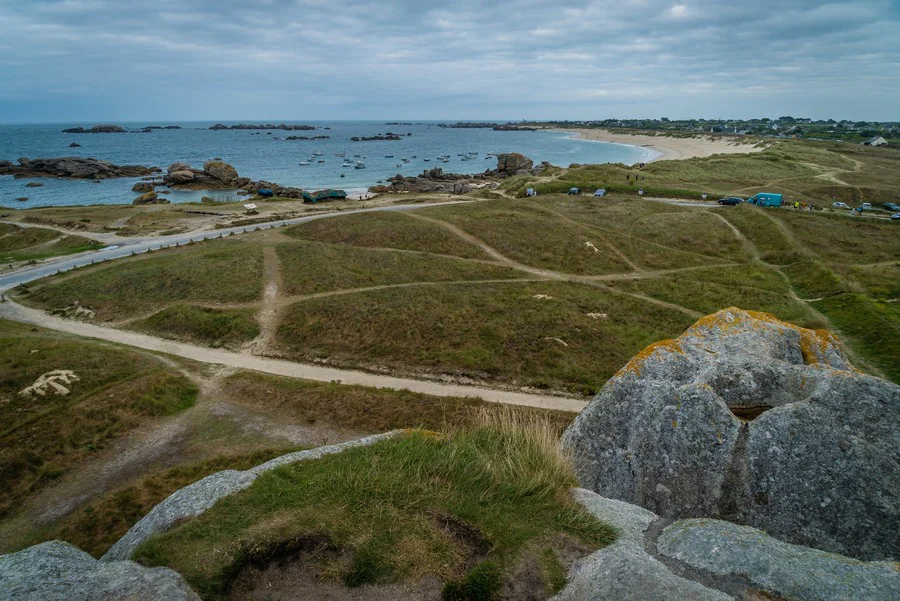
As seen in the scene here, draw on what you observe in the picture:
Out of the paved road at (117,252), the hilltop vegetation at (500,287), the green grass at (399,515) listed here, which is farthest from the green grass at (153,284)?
the green grass at (399,515)

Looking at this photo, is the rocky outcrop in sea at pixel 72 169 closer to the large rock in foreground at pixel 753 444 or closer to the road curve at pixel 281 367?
the road curve at pixel 281 367

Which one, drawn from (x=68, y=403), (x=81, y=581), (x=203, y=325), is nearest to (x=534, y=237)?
(x=203, y=325)

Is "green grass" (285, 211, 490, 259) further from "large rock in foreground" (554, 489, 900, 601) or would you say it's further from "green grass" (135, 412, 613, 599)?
"large rock in foreground" (554, 489, 900, 601)

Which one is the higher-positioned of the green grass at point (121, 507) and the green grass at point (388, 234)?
the green grass at point (388, 234)

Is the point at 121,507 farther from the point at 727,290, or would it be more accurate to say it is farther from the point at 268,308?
the point at 727,290

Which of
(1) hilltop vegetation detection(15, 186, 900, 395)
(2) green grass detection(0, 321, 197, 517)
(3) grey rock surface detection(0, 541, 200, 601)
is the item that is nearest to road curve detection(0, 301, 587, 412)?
(1) hilltop vegetation detection(15, 186, 900, 395)

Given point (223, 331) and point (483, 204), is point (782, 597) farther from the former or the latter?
point (483, 204)
